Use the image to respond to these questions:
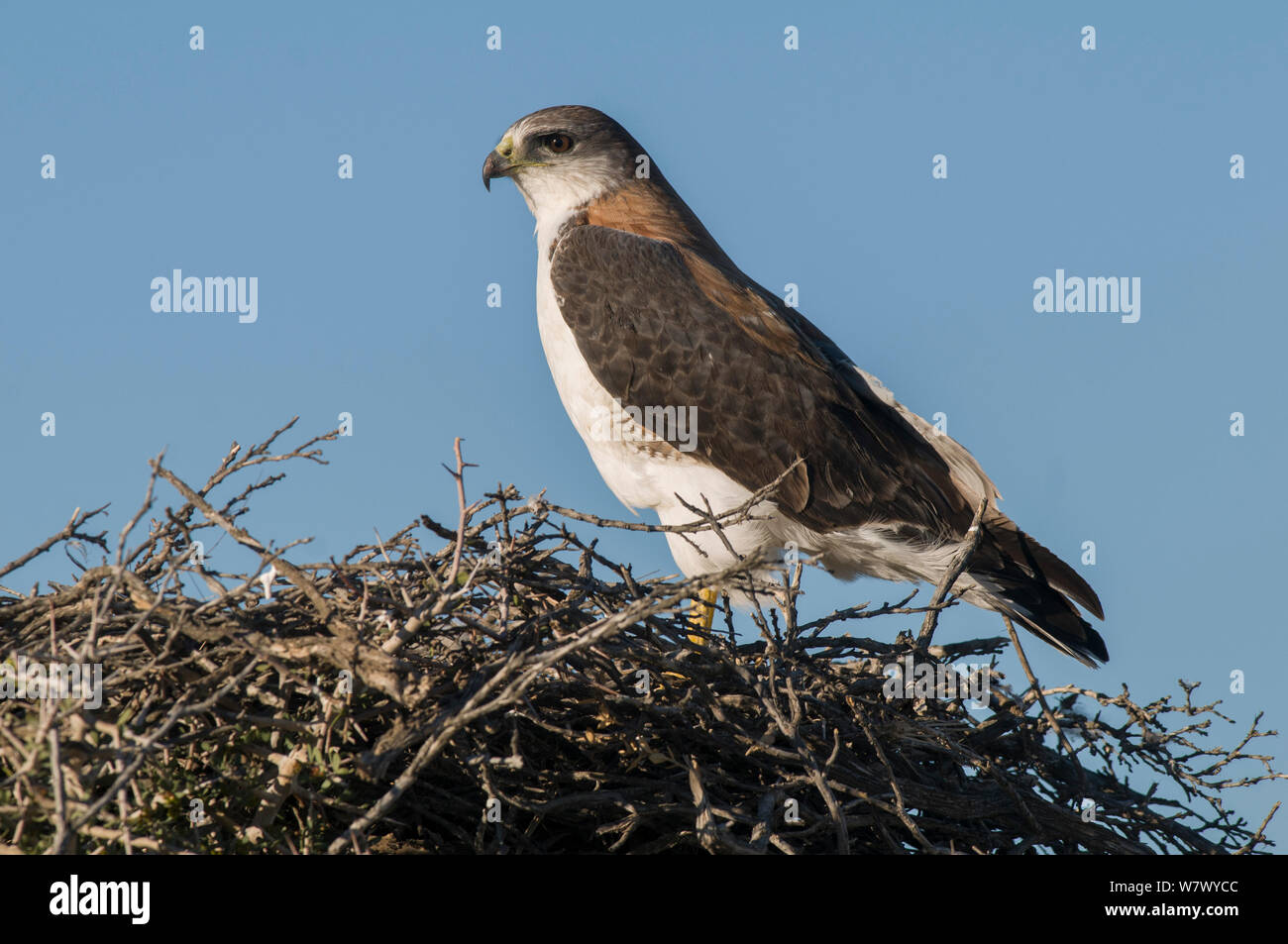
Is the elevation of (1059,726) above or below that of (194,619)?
below

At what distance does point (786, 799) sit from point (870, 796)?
1.14 feet

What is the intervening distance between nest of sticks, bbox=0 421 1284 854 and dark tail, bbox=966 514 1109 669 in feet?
2.77

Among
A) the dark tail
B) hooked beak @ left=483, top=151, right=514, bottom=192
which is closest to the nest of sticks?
the dark tail

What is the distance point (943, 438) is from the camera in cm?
728

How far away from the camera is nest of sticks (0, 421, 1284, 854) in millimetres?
3973

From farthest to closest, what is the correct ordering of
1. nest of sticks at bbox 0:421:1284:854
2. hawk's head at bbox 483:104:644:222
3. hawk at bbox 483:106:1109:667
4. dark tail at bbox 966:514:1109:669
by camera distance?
1. hawk's head at bbox 483:104:644:222
2. hawk at bbox 483:106:1109:667
3. dark tail at bbox 966:514:1109:669
4. nest of sticks at bbox 0:421:1284:854

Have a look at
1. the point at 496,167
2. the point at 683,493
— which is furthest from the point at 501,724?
the point at 496,167

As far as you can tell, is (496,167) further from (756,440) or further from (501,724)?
(501,724)

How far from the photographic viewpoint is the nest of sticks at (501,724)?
3.97m

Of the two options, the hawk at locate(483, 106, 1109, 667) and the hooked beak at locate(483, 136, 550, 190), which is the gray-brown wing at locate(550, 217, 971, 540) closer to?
the hawk at locate(483, 106, 1109, 667)

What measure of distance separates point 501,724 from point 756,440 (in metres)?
2.63

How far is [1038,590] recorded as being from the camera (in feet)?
21.8
